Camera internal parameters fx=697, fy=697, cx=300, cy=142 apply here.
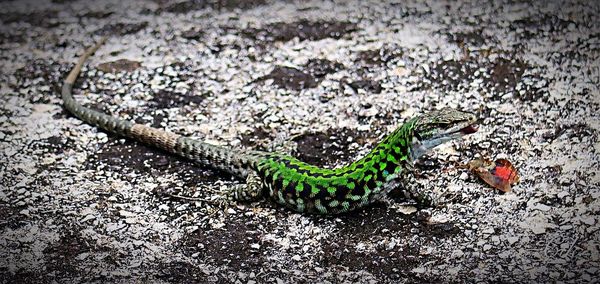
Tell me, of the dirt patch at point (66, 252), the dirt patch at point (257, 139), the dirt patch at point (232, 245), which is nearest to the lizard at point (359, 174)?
the dirt patch at point (232, 245)

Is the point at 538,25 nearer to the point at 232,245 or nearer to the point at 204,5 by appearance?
the point at 204,5

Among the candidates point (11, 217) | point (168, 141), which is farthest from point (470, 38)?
point (11, 217)

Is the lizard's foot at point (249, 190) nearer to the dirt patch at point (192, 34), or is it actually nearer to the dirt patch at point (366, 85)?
the dirt patch at point (366, 85)

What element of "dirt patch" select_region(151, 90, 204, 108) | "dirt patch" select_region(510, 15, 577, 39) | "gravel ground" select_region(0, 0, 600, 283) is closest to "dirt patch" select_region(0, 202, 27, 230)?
"gravel ground" select_region(0, 0, 600, 283)

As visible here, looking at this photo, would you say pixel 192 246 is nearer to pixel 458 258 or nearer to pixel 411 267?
pixel 411 267

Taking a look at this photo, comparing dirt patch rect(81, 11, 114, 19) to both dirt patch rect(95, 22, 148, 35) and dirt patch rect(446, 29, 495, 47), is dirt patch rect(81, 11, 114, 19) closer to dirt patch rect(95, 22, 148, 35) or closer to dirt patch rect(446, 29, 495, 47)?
dirt patch rect(95, 22, 148, 35)

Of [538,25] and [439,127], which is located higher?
[538,25]

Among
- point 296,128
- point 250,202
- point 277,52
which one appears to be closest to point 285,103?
point 296,128
